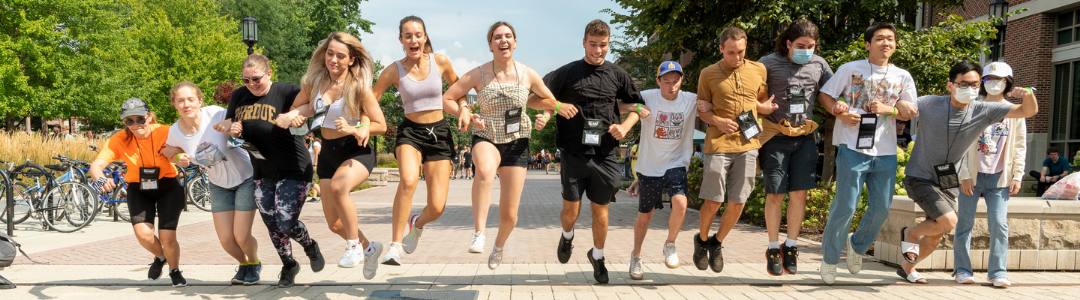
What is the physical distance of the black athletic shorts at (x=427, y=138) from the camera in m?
5.05

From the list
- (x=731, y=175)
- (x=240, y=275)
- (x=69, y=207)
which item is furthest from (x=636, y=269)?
(x=69, y=207)

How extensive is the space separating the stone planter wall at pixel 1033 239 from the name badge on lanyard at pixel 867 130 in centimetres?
158

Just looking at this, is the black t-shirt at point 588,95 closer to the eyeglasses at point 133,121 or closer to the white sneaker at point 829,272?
the white sneaker at point 829,272

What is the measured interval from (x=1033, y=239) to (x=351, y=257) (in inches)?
245

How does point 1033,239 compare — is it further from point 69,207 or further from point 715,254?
point 69,207

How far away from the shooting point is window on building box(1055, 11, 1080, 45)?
56.0ft

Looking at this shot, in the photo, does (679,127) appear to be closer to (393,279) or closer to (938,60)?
(393,279)

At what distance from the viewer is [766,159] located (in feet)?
17.6

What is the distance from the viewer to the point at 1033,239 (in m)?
6.20

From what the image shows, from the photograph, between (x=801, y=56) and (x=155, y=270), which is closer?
(x=801, y=56)

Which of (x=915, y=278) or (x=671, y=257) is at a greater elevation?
(x=671, y=257)

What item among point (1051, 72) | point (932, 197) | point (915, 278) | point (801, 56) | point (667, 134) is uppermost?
point (1051, 72)

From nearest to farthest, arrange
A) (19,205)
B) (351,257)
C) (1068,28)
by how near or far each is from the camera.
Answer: (351,257)
(19,205)
(1068,28)

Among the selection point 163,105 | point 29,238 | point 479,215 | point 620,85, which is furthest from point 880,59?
point 163,105
